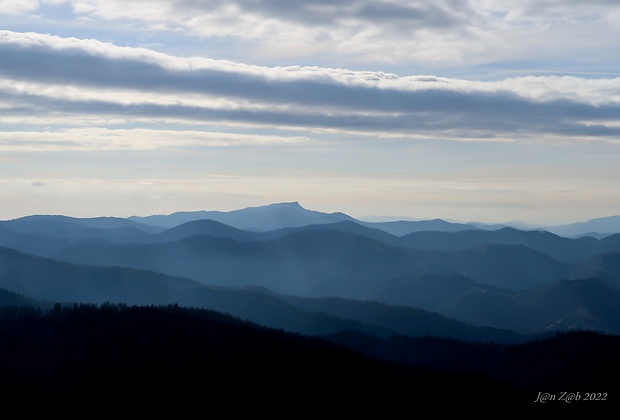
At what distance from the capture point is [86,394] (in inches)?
7785

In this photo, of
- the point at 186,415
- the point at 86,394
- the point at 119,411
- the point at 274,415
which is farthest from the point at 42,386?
the point at 274,415

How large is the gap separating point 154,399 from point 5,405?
35.4 metres

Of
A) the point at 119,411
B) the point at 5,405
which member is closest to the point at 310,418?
the point at 119,411

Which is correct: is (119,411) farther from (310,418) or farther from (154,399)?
(310,418)

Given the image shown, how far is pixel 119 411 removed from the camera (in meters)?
190

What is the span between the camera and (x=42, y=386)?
200 m

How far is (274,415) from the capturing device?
19700 centimetres

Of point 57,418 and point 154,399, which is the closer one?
point 57,418

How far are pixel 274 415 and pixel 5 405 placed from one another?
214ft

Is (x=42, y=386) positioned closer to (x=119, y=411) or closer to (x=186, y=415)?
(x=119, y=411)

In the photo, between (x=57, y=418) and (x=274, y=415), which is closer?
(x=57, y=418)

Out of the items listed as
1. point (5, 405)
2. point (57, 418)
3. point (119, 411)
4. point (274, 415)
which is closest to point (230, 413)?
point (274, 415)

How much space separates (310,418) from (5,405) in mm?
74446

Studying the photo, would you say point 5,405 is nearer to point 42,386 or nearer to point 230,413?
point 42,386
